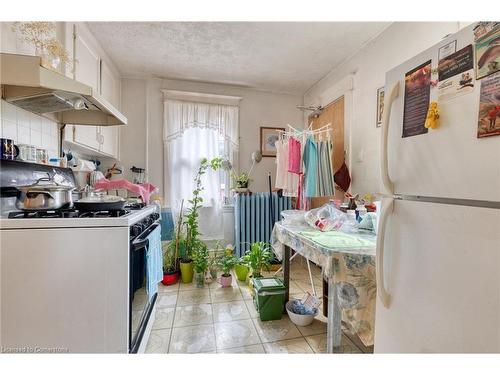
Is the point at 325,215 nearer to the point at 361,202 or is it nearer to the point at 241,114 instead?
the point at 361,202

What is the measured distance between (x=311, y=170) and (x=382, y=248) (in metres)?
1.41

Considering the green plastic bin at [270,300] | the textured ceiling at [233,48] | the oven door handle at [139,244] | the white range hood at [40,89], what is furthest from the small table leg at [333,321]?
the textured ceiling at [233,48]

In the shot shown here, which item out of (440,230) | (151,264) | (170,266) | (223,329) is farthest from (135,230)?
(170,266)

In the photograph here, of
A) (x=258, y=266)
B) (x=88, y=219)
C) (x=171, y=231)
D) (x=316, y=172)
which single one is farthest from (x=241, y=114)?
(x=88, y=219)

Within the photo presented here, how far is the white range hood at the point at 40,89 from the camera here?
3.44ft

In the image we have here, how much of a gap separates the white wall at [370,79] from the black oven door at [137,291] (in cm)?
202

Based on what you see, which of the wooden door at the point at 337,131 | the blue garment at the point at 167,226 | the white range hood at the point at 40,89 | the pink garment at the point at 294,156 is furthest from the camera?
the blue garment at the point at 167,226

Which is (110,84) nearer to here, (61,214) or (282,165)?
(61,214)

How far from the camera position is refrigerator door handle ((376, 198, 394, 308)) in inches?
32.3

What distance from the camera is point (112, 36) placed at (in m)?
2.06

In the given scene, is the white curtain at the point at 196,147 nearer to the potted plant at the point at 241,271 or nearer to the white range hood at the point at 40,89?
the potted plant at the point at 241,271

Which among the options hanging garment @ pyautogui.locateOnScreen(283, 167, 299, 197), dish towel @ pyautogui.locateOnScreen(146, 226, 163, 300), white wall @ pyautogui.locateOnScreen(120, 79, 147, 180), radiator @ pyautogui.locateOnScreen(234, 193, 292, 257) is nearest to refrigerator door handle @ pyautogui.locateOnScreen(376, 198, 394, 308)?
dish towel @ pyautogui.locateOnScreen(146, 226, 163, 300)

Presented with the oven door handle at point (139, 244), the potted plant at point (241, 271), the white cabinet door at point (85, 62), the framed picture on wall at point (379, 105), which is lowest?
the potted plant at point (241, 271)

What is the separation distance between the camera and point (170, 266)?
2533 mm
